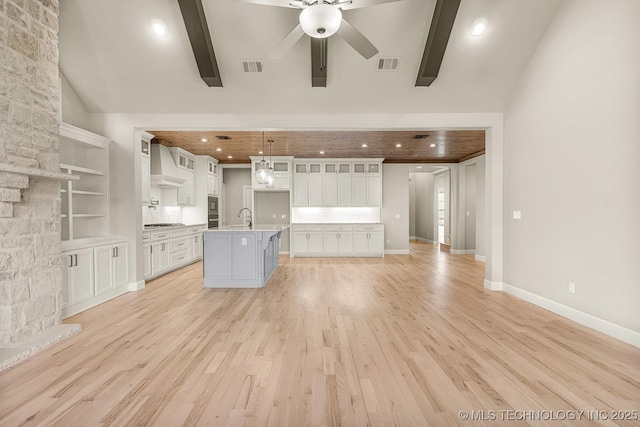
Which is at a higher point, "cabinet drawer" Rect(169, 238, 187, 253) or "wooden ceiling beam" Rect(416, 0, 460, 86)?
"wooden ceiling beam" Rect(416, 0, 460, 86)

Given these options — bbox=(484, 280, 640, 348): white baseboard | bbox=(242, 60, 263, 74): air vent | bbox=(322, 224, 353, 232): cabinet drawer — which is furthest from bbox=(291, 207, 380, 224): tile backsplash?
bbox=(242, 60, 263, 74): air vent

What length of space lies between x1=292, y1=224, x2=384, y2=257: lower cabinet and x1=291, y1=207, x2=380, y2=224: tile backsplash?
0.61 m

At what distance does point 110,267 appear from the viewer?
4.09 metres

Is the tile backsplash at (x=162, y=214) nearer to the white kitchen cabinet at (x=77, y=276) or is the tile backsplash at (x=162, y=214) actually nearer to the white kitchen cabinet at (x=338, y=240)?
the white kitchen cabinet at (x=77, y=276)

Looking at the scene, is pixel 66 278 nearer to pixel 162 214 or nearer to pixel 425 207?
pixel 162 214

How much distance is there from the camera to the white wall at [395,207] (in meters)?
8.66

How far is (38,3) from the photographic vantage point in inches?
110

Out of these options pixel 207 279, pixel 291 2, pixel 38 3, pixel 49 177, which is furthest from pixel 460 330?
pixel 38 3

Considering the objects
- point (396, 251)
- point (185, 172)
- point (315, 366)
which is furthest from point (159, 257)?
point (396, 251)

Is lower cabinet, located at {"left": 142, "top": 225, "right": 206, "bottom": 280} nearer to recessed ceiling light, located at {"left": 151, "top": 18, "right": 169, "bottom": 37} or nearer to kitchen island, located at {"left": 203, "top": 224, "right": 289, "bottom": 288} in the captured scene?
kitchen island, located at {"left": 203, "top": 224, "right": 289, "bottom": 288}

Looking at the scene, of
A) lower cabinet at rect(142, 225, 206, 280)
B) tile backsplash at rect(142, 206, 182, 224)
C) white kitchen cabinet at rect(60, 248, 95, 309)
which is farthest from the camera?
tile backsplash at rect(142, 206, 182, 224)

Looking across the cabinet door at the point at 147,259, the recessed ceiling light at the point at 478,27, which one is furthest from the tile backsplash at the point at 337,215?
the recessed ceiling light at the point at 478,27

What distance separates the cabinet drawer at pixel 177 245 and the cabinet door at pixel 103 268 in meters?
1.84

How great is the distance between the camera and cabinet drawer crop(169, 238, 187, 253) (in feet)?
19.7
